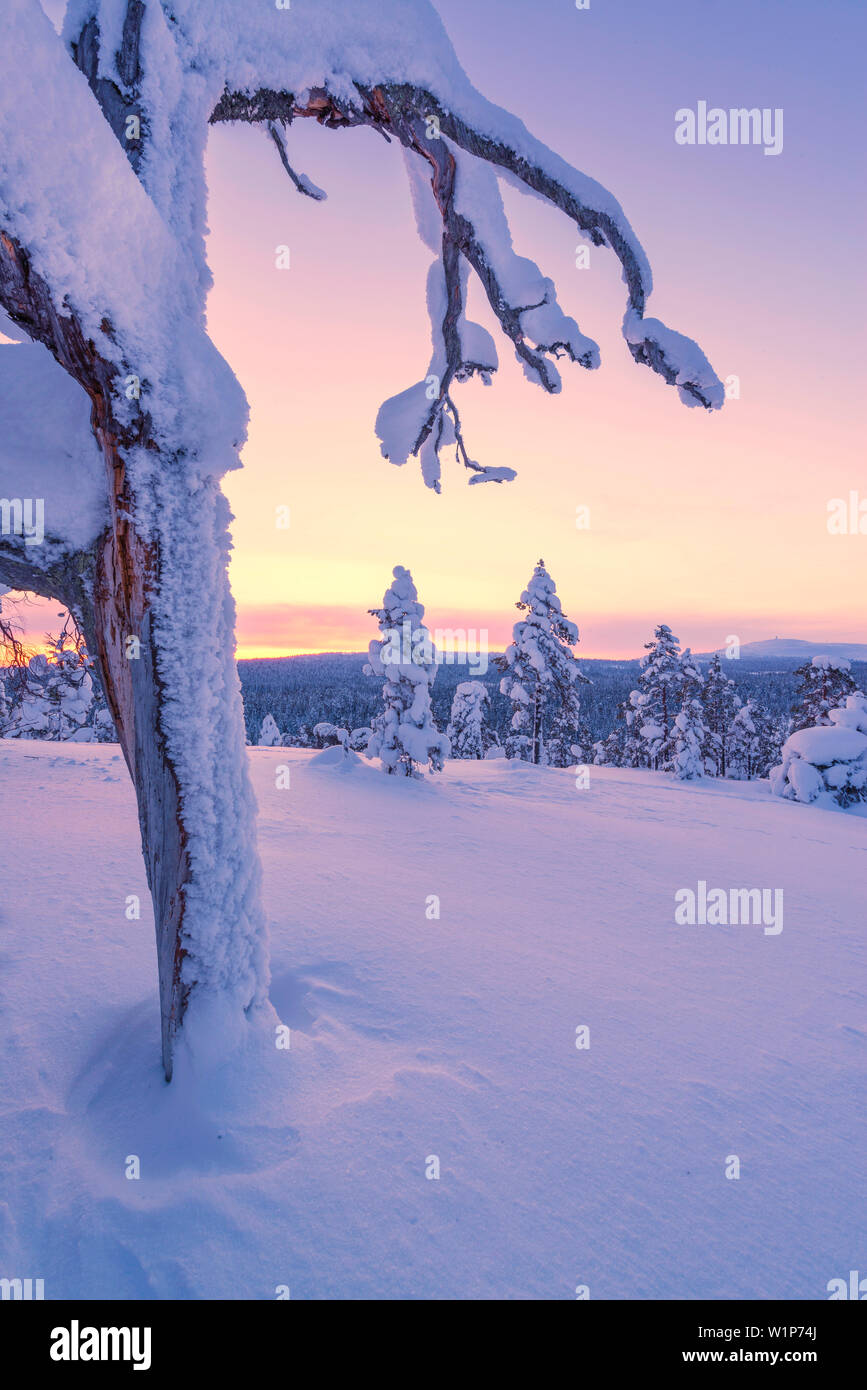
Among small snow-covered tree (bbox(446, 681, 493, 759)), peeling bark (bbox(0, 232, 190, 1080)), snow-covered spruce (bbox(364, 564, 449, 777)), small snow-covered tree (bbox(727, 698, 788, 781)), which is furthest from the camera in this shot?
small snow-covered tree (bbox(727, 698, 788, 781))

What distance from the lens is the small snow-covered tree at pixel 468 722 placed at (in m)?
36.9

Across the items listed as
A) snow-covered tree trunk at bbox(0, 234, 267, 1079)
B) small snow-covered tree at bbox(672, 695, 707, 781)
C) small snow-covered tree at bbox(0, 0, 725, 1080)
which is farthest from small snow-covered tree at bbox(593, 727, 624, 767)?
snow-covered tree trunk at bbox(0, 234, 267, 1079)

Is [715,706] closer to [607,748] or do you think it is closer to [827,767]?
[607,748]

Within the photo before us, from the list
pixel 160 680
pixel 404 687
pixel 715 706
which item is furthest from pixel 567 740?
pixel 160 680

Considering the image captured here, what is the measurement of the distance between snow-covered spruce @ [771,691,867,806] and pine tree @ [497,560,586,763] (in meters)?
10.1

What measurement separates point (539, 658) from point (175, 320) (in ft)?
83.0

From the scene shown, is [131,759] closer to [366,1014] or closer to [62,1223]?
[62,1223]

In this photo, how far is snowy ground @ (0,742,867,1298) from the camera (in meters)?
2.05

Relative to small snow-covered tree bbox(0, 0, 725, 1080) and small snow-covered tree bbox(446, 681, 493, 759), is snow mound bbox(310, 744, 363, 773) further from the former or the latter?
small snow-covered tree bbox(446, 681, 493, 759)

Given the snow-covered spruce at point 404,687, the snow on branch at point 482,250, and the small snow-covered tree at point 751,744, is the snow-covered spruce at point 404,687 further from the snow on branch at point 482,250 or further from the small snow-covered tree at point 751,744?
the small snow-covered tree at point 751,744

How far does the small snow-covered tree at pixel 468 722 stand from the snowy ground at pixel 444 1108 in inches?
1214

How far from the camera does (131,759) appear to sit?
2.86 m
